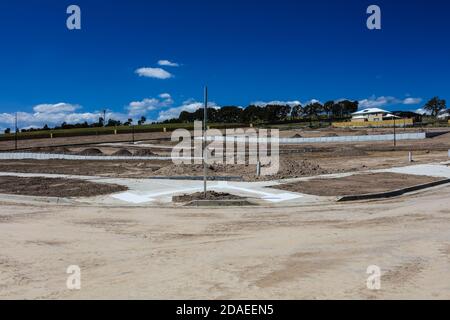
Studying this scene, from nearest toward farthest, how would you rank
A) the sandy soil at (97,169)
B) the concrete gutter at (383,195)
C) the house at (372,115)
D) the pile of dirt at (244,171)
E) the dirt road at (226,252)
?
1. the dirt road at (226,252)
2. the concrete gutter at (383,195)
3. the pile of dirt at (244,171)
4. the sandy soil at (97,169)
5. the house at (372,115)

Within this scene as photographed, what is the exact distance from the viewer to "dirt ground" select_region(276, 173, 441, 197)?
17234 mm

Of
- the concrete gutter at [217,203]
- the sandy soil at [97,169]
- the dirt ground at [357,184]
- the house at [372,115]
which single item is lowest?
the concrete gutter at [217,203]

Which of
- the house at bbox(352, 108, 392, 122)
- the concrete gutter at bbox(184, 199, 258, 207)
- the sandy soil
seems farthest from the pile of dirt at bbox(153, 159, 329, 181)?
the house at bbox(352, 108, 392, 122)

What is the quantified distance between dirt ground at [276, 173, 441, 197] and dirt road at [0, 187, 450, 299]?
12.0ft

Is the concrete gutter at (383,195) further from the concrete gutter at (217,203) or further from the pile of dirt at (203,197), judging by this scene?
the pile of dirt at (203,197)

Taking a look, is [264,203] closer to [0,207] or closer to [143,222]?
[143,222]

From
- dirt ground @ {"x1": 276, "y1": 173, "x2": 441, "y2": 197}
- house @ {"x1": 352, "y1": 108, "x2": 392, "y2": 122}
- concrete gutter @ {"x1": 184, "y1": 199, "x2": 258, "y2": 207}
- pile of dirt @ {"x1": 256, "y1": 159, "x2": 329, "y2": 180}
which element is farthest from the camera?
house @ {"x1": 352, "y1": 108, "x2": 392, "y2": 122}

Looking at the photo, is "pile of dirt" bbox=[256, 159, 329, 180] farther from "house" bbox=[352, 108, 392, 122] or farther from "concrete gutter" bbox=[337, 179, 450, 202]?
"house" bbox=[352, 108, 392, 122]

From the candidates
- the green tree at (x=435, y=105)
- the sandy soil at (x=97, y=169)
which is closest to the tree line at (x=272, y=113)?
the green tree at (x=435, y=105)

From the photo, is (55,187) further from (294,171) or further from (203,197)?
(294,171)

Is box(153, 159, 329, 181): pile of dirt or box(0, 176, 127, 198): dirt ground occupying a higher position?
box(153, 159, 329, 181): pile of dirt

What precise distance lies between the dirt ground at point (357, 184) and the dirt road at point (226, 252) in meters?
3.65

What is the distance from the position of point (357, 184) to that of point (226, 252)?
12.6m

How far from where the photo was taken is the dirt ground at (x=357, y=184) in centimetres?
1723
